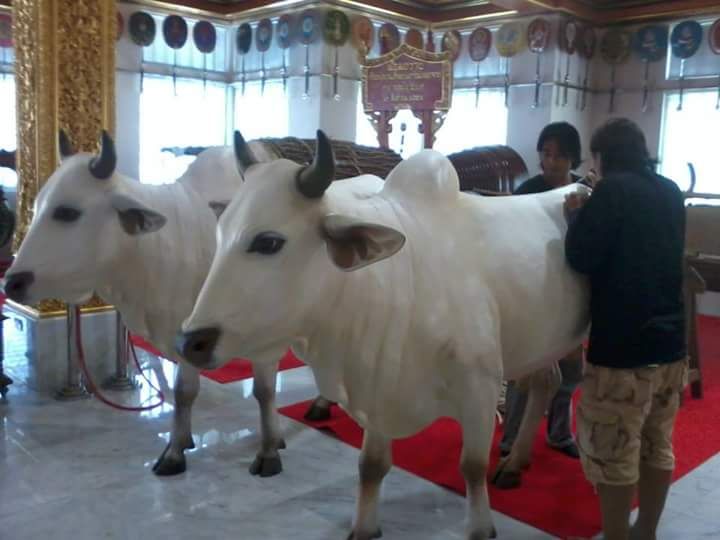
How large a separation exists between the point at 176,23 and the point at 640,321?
8.32m

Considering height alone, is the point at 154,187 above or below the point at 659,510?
above

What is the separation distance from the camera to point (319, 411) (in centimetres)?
378

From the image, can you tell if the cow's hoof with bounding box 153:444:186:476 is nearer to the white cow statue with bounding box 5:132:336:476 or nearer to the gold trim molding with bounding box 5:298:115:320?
the white cow statue with bounding box 5:132:336:476

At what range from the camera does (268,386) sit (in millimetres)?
3260

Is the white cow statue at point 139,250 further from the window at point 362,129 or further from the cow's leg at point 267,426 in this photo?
the window at point 362,129

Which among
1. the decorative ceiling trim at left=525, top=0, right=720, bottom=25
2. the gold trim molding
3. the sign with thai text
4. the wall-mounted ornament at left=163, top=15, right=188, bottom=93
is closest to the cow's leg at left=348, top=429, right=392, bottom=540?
the gold trim molding

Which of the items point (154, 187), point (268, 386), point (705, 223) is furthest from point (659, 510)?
point (705, 223)

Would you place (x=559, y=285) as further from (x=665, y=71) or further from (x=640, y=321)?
(x=665, y=71)

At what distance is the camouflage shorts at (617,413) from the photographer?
2.12 meters

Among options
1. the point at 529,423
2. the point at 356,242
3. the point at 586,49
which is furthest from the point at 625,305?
the point at 586,49

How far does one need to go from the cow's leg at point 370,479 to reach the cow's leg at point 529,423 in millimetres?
716

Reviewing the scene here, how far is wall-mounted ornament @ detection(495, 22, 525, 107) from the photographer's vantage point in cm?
849

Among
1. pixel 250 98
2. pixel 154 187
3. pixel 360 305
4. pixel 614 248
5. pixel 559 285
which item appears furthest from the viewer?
pixel 250 98

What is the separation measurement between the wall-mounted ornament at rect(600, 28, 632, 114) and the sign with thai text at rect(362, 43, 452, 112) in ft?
8.63
